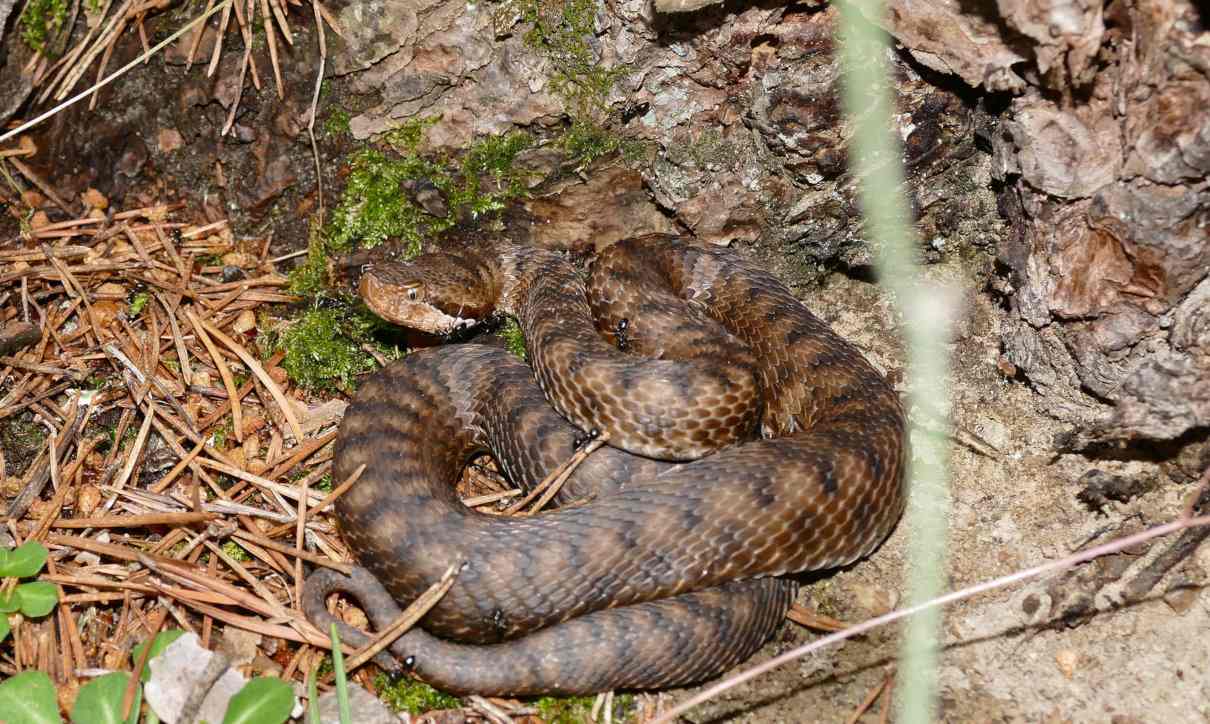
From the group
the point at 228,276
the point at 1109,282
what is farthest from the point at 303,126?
the point at 1109,282

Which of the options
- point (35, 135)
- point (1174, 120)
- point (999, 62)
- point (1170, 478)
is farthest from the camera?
point (35, 135)

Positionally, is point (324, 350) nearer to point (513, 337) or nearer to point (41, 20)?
point (513, 337)

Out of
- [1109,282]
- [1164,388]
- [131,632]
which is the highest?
[1109,282]

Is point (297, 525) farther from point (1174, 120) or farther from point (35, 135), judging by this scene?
point (1174, 120)

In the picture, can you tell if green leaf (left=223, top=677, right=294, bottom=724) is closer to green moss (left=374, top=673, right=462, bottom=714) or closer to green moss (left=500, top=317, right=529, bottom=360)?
green moss (left=374, top=673, right=462, bottom=714)

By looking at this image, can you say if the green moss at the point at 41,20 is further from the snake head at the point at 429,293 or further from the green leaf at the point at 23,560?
the green leaf at the point at 23,560

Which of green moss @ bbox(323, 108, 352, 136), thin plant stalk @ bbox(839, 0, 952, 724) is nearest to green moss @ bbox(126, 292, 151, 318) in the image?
green moss @ bbox(323, 108, 352, 136)

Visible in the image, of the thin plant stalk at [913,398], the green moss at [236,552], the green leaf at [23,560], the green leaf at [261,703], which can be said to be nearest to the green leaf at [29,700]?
the green leaf at [23,560]

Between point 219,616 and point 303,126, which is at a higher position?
point 303,126
